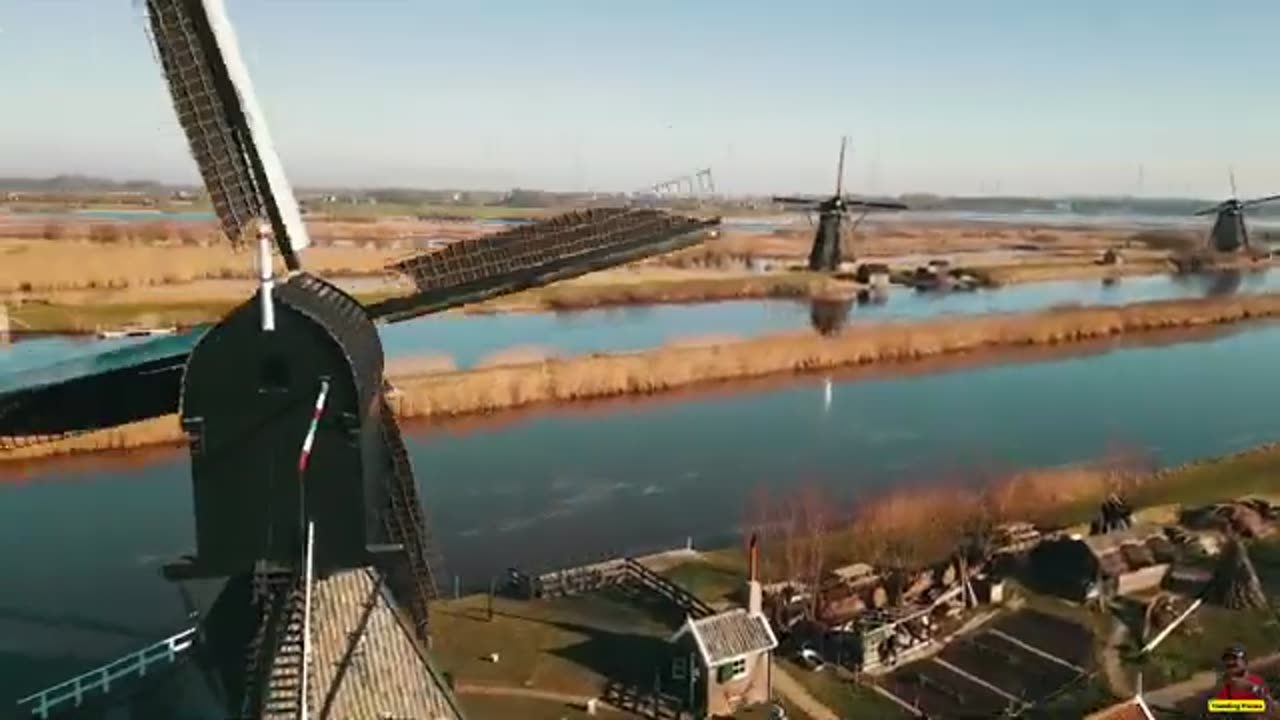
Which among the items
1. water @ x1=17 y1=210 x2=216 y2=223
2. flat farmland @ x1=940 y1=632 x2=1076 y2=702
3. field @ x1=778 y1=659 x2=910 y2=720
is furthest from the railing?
water @ x1=17 y1=210 x2=216 y2=223

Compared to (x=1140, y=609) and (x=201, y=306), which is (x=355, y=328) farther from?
(x=201, y=306)

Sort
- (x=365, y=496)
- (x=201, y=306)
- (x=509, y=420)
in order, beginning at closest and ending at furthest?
(x=365, y=496), (x=509, y=420), (x=201, y=306)

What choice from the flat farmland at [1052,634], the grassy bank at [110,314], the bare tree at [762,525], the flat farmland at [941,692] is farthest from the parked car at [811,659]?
the grassy bank at [110,314]

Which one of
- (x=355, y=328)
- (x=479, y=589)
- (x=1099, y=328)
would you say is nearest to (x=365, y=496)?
(x=355, y=328)

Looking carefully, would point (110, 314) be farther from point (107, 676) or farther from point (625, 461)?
point (107, 676)

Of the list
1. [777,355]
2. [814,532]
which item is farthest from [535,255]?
[777,355]

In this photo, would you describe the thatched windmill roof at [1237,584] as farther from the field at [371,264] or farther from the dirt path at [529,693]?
the field at [371,264]

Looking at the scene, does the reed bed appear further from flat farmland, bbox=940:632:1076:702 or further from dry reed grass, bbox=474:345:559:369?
flat farmland, bbox=940:632:1076:702
